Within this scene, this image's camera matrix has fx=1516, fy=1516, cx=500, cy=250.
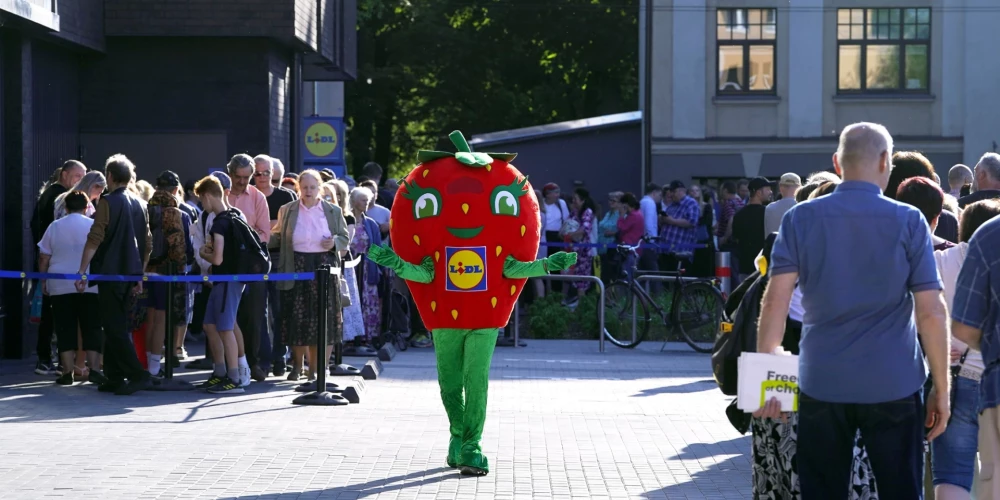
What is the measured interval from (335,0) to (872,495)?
19.2 meters

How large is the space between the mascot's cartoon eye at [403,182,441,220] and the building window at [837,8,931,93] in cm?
2377

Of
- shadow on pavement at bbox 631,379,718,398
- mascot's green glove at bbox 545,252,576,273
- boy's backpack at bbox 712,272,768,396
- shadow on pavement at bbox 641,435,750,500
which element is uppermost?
mascot's green glove at bbox 545,252,576,273

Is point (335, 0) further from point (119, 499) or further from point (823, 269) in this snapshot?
point (823, 269)

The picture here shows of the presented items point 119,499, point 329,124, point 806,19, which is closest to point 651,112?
point 806,19

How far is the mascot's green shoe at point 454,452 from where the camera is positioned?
347 inches

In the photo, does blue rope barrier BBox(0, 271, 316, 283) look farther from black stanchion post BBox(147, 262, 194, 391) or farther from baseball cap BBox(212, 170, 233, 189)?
baseball cap BBox(212, 170, 233, 189)

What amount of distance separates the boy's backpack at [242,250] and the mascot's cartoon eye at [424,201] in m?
3.63

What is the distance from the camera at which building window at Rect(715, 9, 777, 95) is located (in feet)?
103

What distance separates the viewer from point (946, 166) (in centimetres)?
3111

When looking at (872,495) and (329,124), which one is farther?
(329,124)

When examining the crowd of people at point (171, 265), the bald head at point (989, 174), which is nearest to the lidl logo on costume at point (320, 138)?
the crowd of people at point (171, 265)

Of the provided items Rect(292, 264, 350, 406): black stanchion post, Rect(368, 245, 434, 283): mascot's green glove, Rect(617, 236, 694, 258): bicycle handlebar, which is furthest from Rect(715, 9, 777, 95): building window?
Rect(368, 245, 434, 283): mascot's green glove

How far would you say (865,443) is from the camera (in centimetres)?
539

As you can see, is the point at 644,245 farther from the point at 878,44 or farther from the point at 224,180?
the point at 878,44
